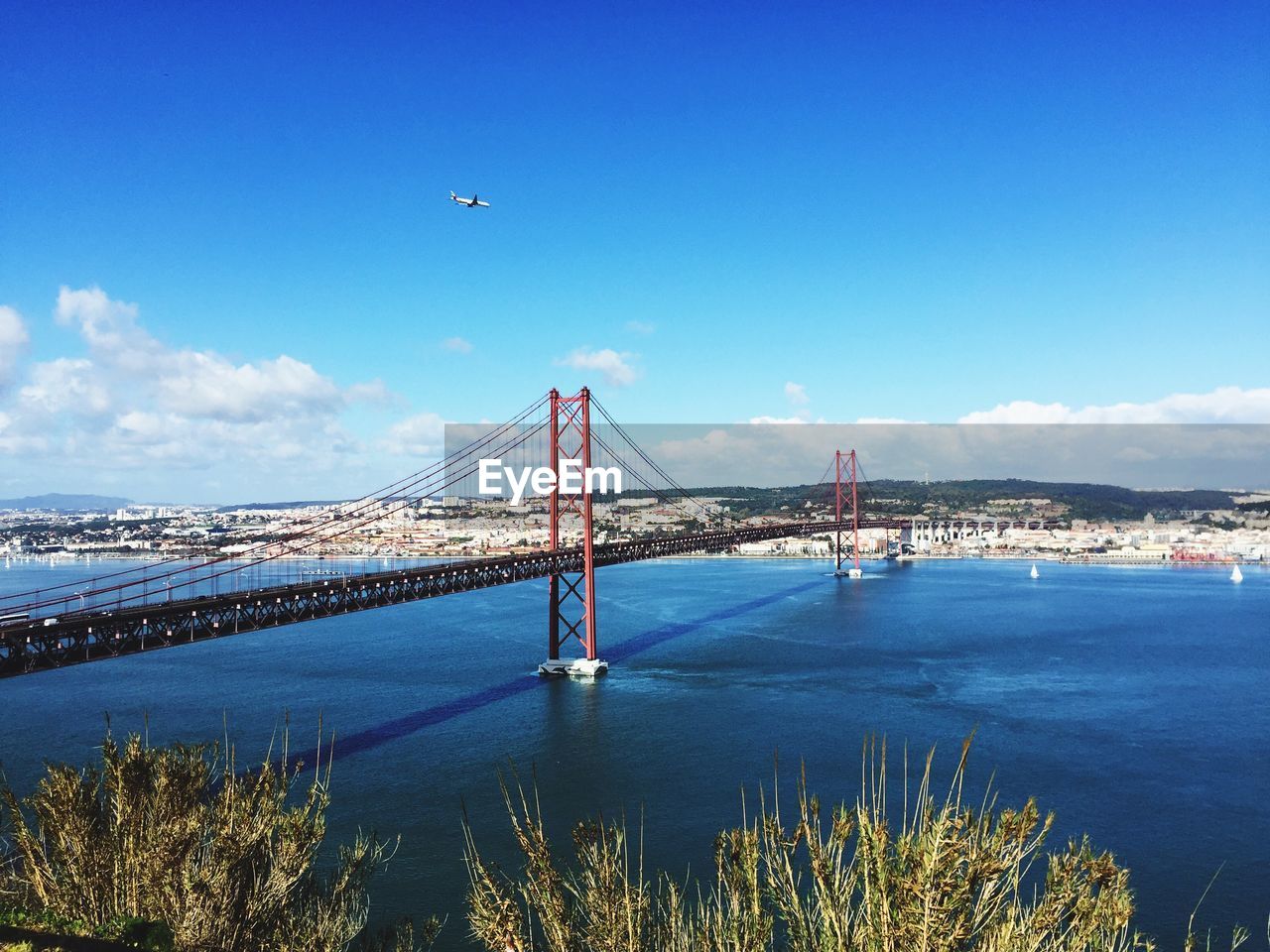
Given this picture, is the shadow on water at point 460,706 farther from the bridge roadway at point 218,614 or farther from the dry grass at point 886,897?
→ the dry grass at point 886,897

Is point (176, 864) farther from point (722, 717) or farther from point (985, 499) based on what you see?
point (985, 499)

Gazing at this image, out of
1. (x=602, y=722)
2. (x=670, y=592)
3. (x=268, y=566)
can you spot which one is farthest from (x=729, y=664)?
(x=268, y=566)

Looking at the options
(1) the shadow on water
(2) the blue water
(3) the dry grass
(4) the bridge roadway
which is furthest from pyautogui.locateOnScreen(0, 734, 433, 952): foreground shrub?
(4) the bridge roadway

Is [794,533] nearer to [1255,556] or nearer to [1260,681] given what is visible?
[1260,681]

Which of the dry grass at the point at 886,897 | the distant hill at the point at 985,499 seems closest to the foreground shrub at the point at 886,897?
the dry grass at the point at 886,897

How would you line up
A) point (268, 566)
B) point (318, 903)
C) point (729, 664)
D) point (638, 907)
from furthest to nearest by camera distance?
point (268, 566)
point (729, 664)
point (318, 903)
point (638, 907)
